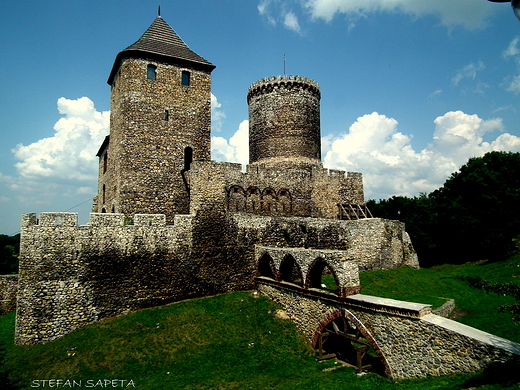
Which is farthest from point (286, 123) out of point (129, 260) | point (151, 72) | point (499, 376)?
point (499, 376)

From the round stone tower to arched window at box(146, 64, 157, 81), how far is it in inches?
396

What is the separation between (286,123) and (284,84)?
3.09m

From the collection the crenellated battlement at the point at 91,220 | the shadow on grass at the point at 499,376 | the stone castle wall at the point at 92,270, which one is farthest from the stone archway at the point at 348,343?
the crenellated battlement at the point at 91,220

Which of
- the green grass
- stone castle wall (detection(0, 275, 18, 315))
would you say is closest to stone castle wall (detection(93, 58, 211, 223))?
stone castle wall (detection(0, 275, 18, 315))

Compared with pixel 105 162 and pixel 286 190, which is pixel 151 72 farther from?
pixel 286 190

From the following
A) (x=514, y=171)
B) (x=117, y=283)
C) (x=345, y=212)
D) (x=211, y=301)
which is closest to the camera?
(x=117, y=283)

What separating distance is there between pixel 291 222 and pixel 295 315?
588 centimetres

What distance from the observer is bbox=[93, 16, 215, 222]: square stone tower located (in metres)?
19.7

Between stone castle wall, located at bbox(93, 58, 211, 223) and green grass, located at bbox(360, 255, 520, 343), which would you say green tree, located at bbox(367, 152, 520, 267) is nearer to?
green grass, located at bbox(360, 255, 520, 343)

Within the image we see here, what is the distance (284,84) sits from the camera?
1124 inches

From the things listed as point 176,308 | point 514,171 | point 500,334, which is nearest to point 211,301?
point 176,308

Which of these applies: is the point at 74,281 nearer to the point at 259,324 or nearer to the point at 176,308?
the point at 176,308

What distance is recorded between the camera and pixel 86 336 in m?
14.4

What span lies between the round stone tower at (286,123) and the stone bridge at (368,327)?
1064cm
